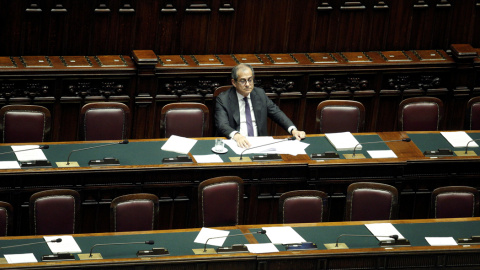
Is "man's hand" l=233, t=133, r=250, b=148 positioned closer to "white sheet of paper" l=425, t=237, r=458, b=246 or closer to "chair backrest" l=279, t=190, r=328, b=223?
"chair backrest" l=279, t=190, r=328, b=223

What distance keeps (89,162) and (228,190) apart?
1.24 meters

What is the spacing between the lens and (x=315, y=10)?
10812 millimetres

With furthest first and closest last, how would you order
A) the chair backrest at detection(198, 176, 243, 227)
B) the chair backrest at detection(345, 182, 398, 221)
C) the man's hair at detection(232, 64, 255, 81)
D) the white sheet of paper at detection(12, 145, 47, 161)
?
1. the man's hair at detection(232, 64, 255, 81)
2. the white sheet of paper at detection(12, 145, 47, 161)
3. the chair backrest at detection(345, 182, 398, 221)
4. the chair backrest at detection(198, 176, 243, 227)

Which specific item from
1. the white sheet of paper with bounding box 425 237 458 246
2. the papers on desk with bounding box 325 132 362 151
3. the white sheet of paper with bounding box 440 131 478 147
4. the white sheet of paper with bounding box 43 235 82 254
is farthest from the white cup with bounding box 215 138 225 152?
the white sheet of paper with bounding box 440 131 478 147

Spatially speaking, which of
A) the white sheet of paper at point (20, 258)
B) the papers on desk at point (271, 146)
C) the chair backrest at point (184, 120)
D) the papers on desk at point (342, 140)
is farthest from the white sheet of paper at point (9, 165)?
the papers on desk at point (342, 140)

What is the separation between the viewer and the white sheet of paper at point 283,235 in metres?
7.49

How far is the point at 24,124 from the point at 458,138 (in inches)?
160

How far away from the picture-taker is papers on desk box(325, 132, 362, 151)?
9000 millimetres

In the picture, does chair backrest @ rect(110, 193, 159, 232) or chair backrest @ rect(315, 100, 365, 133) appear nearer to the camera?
chair backrest @ rect(110, 193, 159, 232)

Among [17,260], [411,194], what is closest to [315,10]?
[411,194]

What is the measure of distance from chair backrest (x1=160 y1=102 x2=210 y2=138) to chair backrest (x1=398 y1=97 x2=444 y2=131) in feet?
6.47

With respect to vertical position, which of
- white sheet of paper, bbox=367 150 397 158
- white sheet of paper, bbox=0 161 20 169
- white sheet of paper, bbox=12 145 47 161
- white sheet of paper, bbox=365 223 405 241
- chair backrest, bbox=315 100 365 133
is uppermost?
chair backrest, bbox=315 100 365 133

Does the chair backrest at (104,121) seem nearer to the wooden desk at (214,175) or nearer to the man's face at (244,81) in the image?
the wooden desk at (214,175)

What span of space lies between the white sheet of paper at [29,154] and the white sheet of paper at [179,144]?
108cm
